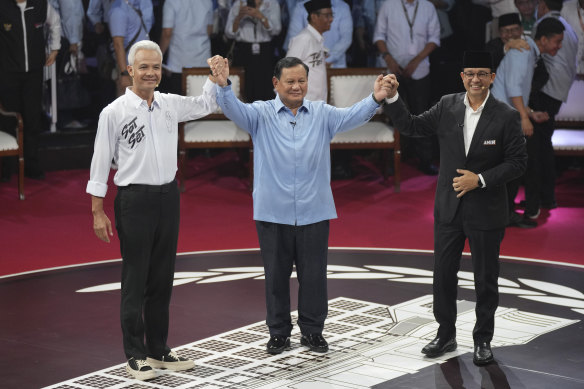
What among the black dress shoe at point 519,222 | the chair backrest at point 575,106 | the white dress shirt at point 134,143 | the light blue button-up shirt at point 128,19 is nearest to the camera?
the white dress shirt at point 134,143

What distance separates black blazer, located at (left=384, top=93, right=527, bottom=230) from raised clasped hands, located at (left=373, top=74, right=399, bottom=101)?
8 centimetres

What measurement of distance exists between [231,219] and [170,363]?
143 inches

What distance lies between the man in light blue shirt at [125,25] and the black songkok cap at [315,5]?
1711mm

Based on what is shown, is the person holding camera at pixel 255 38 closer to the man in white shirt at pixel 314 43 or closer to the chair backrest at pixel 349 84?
the chair backrest at pixel 349 84

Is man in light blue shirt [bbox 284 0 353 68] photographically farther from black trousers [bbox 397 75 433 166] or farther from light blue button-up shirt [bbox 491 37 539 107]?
light blue button-up shirt [bbox 491 37 539 107]

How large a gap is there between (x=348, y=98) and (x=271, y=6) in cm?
122

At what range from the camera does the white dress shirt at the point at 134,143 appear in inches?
177

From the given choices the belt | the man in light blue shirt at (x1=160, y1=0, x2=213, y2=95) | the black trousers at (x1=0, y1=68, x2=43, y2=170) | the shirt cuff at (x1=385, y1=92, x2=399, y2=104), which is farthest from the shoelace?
the man in light blue shirt at (x1=160, y1=0, x2=213, y2=95)

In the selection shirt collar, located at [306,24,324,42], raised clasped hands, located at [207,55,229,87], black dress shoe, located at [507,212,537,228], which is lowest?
black dress shoe, located at [507,212,537,228]

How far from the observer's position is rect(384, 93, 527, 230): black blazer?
4.70 metres

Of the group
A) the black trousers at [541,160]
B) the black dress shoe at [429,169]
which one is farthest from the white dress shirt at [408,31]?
the black trousers at [541,160]

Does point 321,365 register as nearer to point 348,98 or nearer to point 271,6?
point 348,98

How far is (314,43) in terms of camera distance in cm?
923

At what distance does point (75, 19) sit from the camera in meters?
10.0
